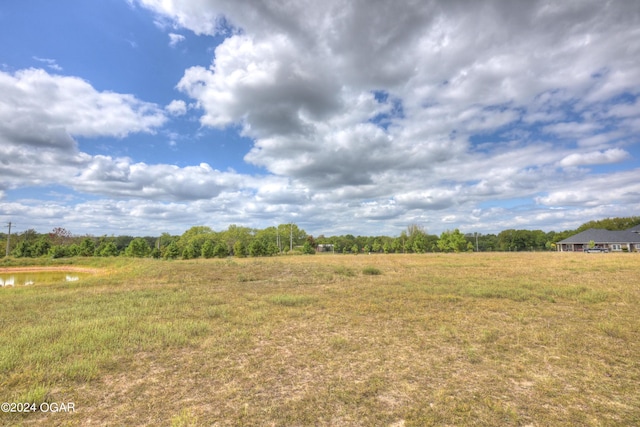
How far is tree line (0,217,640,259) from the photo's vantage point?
171 ft

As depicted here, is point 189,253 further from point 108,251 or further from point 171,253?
point 108,251

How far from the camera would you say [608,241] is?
207ft

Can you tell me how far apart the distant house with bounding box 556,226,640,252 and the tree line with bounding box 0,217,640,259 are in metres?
12.9

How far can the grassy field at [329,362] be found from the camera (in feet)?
13.2

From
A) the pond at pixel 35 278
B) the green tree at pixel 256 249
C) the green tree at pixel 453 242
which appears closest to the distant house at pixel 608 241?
the green tree at pixel 453 242

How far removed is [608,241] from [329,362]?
82959 mm

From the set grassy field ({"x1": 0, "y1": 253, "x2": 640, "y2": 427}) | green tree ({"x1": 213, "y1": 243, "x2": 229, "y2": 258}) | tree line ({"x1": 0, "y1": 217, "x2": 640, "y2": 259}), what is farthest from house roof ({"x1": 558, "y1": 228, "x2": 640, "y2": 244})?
green tree ({"x1": 213, "y1": 243, "x2": 229, "y2": 258})

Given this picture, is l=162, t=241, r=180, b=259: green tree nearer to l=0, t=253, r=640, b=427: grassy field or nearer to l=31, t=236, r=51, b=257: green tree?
l=31, t=236, r=51, b=257: green tree

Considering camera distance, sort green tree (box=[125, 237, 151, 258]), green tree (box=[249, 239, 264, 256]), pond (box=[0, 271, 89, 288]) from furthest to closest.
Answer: green tree (box=[249, 239, 264, 256])
green tree (box=[125, 237, 151, 258])
pond (box=[0, 271, 89, 288])

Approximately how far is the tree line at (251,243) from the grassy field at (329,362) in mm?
45652

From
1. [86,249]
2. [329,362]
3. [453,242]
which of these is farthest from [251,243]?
[329,362]

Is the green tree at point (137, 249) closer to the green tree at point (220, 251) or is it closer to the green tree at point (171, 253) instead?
the green tree at point (171, 253)

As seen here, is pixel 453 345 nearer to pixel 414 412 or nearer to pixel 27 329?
pixel 414 412

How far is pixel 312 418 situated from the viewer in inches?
152
